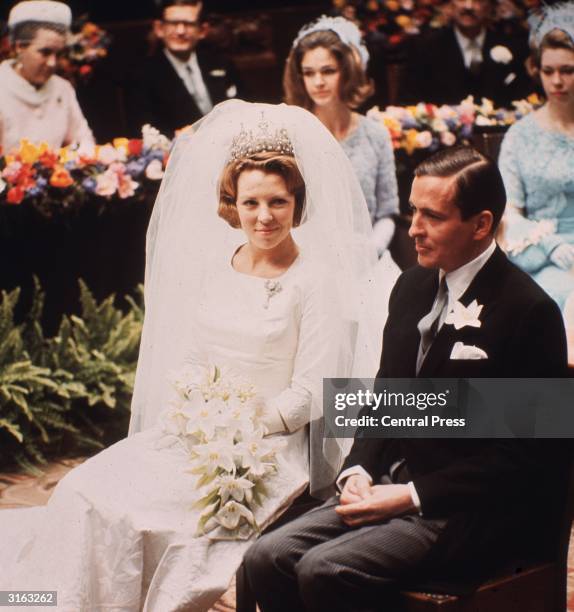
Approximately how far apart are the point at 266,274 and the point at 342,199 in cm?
29

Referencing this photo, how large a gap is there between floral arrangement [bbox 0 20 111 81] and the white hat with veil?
426cm

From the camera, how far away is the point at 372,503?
250 cm

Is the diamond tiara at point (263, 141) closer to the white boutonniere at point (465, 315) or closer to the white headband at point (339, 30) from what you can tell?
the white boutonniere at point (465, 315)

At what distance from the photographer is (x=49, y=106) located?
19.6ft

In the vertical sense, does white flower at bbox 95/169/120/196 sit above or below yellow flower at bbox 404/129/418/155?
below

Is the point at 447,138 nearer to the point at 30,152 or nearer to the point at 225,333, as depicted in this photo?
the point at 30,152

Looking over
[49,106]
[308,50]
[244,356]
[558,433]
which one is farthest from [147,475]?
[49,106]

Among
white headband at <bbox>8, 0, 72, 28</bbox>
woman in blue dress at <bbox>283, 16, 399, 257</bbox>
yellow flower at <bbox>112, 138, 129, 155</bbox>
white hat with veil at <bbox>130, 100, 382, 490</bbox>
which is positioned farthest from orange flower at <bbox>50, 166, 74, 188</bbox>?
white hat with veil at <bbox>130, 100, 382, 490</bbox>

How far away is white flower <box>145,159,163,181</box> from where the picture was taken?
5.18 meters

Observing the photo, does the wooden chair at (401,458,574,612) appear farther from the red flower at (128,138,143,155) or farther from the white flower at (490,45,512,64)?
the white flower at (490,45,512,64)

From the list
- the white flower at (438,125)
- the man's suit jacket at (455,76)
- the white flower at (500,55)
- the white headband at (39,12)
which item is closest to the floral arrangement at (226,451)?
the white flower at (438,125)

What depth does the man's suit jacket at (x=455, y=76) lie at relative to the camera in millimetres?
6445

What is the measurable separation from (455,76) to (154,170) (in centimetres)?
216

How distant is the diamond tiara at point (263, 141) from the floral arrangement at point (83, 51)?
449 centimetres
